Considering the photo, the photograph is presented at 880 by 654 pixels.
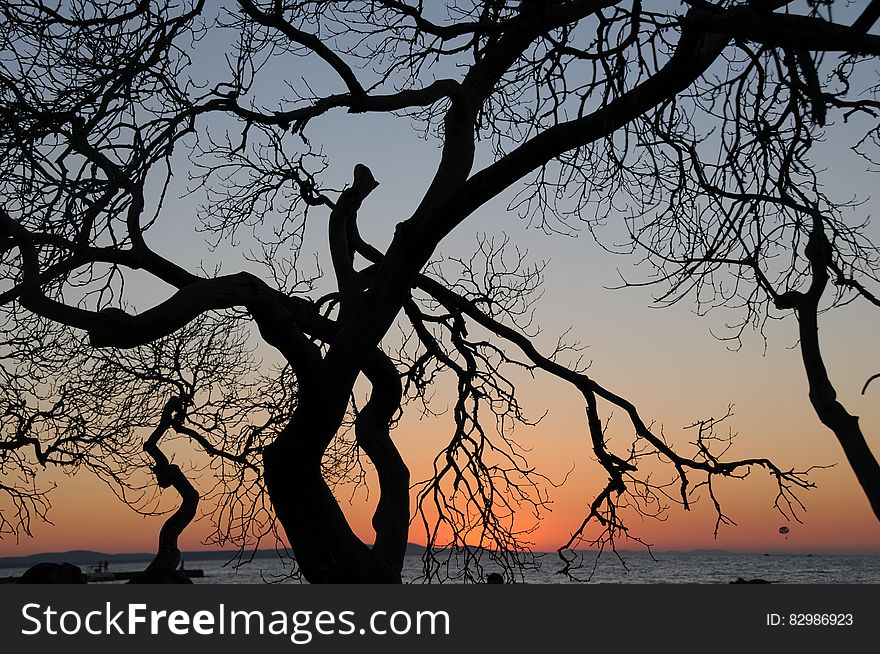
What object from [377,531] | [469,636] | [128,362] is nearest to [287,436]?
[377,531]

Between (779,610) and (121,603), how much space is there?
3.64m

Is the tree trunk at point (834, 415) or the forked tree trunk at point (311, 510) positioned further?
the forked tree trunk at point (311, 510)

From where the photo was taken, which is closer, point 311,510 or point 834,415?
point 834,415

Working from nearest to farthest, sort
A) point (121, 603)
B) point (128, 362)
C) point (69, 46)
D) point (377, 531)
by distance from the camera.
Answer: point (121, 603)
point (69, 46)
point (377, 531)
point (128, 362)

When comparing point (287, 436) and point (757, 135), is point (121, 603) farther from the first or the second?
point (757, 135)

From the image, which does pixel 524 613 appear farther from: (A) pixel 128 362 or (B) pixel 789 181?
(A) pixel 128 362

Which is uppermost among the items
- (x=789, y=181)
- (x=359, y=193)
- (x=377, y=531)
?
(x=359, y=193)

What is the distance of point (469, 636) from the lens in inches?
191

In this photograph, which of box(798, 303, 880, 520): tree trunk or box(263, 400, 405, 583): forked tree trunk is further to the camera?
box(263, 400, 405, 583): forked tree trunk

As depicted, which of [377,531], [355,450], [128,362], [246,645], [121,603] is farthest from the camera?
[128,362]

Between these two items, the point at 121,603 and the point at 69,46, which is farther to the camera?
the point at 69,46

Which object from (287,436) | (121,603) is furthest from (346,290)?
(121,603)

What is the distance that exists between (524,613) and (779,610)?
1425 mm

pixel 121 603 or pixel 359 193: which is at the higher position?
pixel 359 193
